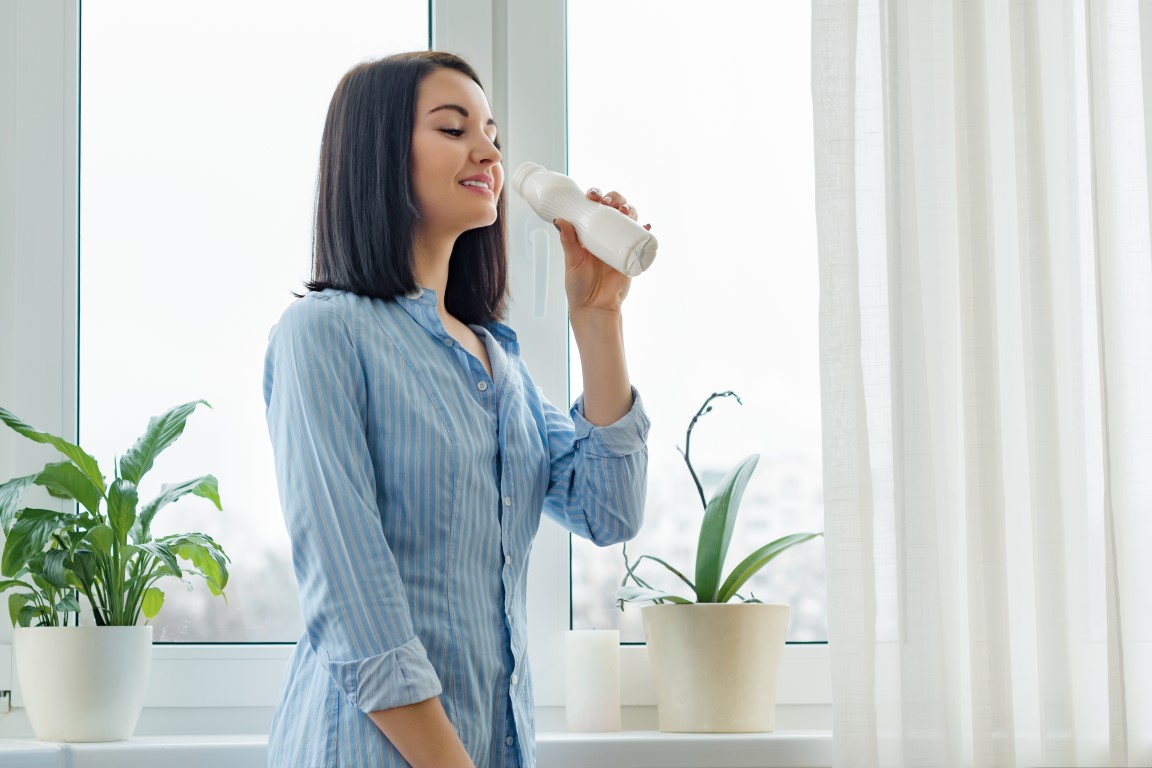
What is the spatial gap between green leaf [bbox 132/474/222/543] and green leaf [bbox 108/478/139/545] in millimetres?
29

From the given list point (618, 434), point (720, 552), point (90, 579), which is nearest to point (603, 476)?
point (618, 434)

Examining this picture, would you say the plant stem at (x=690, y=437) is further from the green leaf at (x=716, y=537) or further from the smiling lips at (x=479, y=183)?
the smiling lips at (x=479, y=183)

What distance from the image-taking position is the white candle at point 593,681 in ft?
4.55

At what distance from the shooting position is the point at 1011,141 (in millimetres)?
1399

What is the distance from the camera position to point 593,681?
139cm

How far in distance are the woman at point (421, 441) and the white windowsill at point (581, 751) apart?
253 mm

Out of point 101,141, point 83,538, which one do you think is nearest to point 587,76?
point 101,141

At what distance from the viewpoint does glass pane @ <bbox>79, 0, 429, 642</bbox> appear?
151 centimetres

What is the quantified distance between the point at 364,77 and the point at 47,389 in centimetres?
66

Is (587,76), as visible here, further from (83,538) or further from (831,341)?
(83,538)

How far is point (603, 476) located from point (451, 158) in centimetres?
35

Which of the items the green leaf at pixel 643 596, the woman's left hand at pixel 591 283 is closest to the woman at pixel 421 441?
the woman's left hand at pixel 591 283

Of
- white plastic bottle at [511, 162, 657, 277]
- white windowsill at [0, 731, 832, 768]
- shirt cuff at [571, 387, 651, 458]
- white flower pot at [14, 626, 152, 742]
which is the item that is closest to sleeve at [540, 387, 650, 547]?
shirt cuff at [571, 387, 651, 458]

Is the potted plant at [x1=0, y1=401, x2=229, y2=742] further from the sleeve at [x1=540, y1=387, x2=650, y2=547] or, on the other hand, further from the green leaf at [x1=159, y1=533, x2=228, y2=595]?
the sleeve at [x1=540, y1=387, x2=650, y2=547]
